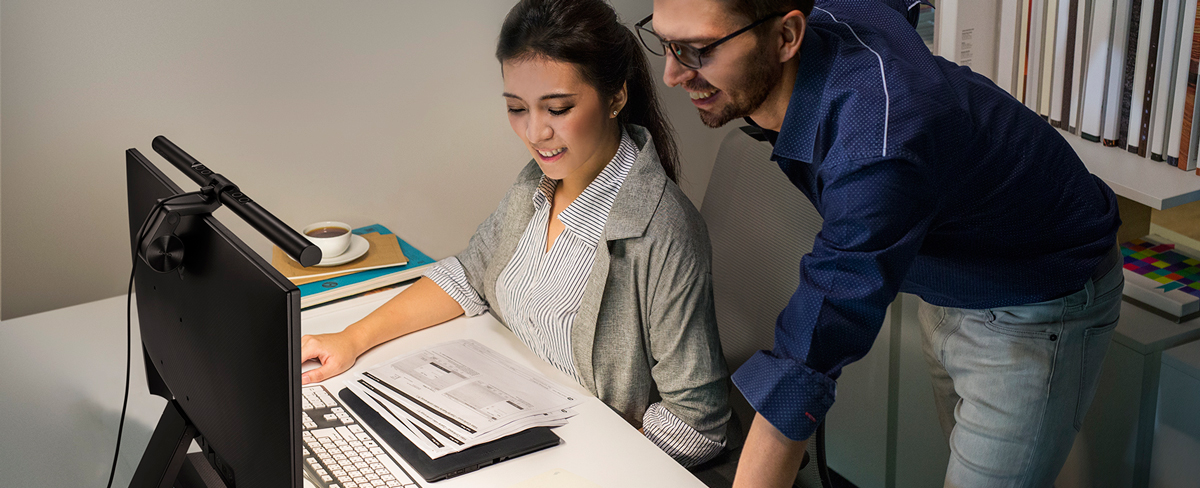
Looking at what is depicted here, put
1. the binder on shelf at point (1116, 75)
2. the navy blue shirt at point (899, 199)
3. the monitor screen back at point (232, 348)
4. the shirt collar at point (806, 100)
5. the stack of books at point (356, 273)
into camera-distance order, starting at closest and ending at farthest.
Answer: the monitor screen back at point (232, 348) → the navy blue shirt at point (899, 199) → the shirt collar at point (806, 100) → the binder on shelf at point (1116, 75) → the stack of books at point (356, 273)

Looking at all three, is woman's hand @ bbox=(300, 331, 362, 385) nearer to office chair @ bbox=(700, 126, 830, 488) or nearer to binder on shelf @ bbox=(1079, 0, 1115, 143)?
office chair @ bbox=(700, 126, 830, 488)

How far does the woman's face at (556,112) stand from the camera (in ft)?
4.47

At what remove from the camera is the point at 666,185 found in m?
1.37

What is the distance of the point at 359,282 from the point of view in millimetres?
1700

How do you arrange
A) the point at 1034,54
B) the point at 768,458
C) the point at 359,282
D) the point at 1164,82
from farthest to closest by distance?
the point at 359,282 → the point at 1034,54 → the point at 1164,82 → the point at 768,458

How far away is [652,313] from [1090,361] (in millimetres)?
630

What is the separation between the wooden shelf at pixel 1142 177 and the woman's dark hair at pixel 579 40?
0.81m

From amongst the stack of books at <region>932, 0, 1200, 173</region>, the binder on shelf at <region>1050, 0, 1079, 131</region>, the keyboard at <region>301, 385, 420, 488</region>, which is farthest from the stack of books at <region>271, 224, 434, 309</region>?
the binder on shelf at <region>1050, 0, 1079, 131</region>

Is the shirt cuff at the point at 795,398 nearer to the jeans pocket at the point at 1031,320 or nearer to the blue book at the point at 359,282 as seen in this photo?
the jeans pocket at the point at 1031,320

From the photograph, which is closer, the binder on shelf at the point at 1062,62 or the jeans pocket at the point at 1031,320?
the jeans pocket at the point at 1031,320

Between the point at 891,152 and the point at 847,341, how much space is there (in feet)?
0.64

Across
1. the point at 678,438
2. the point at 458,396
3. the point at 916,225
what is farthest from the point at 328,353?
the point at 916,225

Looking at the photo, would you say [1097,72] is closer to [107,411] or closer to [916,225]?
[916,225]

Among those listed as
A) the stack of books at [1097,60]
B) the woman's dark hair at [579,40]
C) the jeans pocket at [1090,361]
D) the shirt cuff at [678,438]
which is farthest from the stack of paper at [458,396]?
the stack of books at [1097,60]
